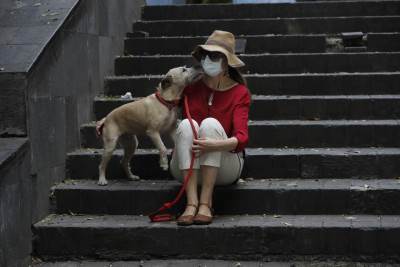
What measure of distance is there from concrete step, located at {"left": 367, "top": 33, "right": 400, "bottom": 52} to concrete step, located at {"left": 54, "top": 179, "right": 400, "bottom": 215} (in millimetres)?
2866

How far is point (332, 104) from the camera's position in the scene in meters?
6.74

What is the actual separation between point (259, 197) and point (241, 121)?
67 cm

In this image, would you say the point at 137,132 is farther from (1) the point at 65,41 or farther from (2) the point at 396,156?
(2) the point at 396,156

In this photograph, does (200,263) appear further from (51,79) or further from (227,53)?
(51,79)

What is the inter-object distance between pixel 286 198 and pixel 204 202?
0.73m

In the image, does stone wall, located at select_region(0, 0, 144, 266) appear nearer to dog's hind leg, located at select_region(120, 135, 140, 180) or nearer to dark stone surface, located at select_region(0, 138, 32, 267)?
dark stone surface, located at select_region(0, 138, 32, 267)

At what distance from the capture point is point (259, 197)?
216 inches

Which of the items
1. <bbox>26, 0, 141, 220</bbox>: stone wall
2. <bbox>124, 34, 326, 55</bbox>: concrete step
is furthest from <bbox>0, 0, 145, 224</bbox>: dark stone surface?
<bbox>124, 34, 326, 55</bbox>: concrete step

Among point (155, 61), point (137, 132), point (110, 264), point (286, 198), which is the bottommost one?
point (110, 264)

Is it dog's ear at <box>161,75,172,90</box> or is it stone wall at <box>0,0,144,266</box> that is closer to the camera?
stone wall at <box>0,0,144,266</box>

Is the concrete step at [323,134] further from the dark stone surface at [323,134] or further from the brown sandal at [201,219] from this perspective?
the brown sandal at [201,219]

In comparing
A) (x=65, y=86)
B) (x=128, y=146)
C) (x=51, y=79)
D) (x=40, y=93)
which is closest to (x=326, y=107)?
(x=128, y=146)

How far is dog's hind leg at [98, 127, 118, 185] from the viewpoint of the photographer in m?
5.61

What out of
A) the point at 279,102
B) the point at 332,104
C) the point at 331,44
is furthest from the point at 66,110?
the point at 331,44
